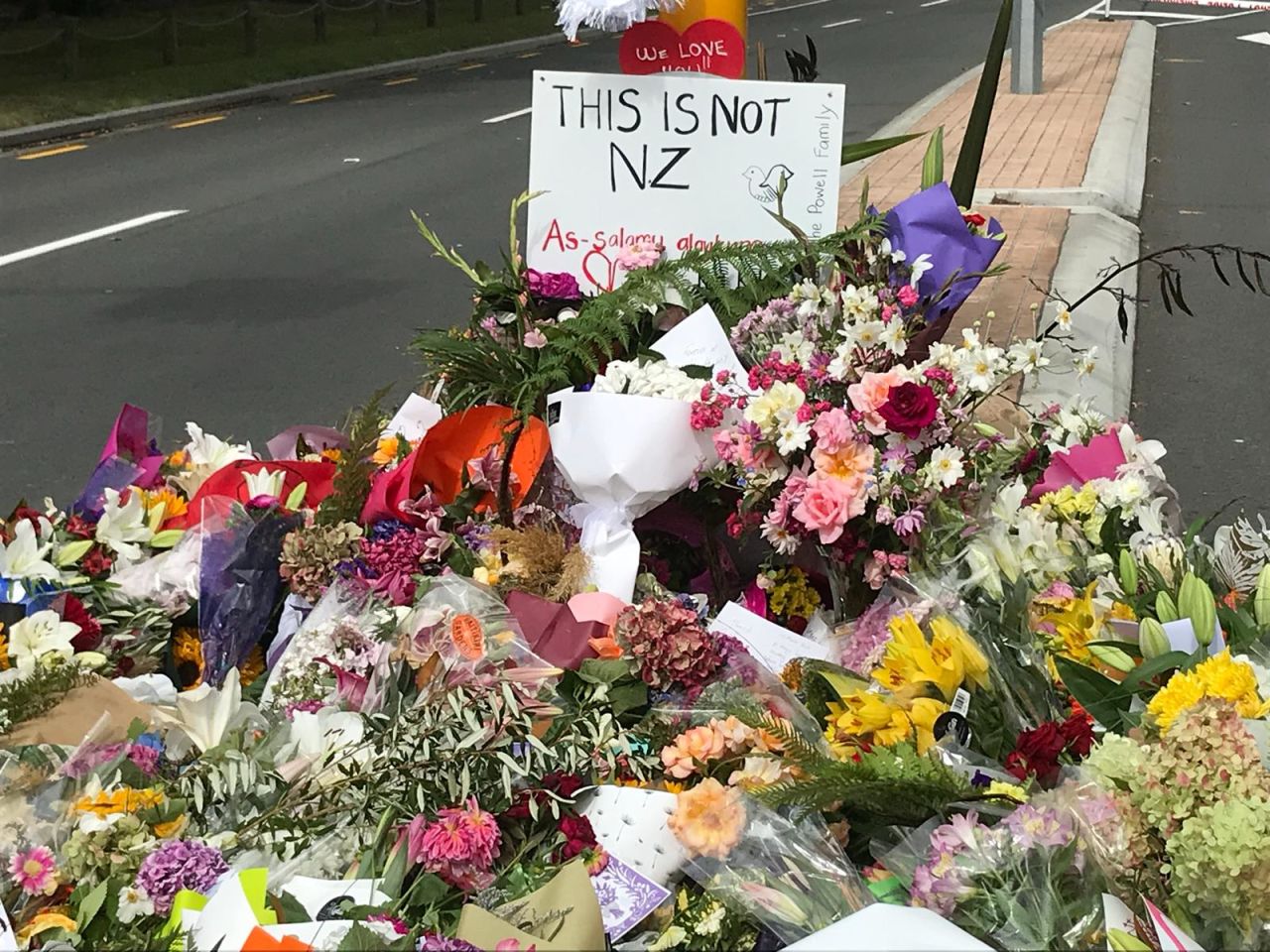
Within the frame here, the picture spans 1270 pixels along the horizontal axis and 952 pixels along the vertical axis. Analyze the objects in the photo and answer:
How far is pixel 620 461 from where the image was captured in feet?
8.07

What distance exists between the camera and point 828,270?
9.16ft

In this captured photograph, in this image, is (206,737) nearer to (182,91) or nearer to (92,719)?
(92,719)

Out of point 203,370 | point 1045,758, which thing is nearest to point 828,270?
point 1045,758

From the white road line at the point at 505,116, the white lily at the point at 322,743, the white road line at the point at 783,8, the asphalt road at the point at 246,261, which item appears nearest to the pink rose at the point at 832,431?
the white lily at the point at 322,743

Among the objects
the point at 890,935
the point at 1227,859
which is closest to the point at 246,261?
the point at 890,935

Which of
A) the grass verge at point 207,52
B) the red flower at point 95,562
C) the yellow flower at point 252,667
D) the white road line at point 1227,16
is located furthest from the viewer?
the white road line at point 1227,16

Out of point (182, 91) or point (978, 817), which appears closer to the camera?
point (978, 817)

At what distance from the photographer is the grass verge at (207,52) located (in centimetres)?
1433

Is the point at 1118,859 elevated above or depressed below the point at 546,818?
above

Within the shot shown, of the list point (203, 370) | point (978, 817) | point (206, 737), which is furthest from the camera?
point (203, 370)

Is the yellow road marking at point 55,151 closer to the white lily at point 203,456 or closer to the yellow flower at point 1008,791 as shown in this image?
the white lily at point 203,456

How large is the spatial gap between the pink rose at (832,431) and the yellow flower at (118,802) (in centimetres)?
116

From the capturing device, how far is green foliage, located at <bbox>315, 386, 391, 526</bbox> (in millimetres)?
2689

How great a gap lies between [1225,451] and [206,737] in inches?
151
